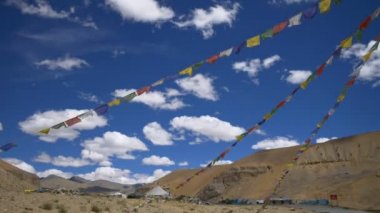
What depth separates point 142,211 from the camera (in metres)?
25.9

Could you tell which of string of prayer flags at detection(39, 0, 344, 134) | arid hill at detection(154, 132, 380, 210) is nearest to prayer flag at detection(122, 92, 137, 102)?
string of prayer flags at detection(39, 0, 344, 134)

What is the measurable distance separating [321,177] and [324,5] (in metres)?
105

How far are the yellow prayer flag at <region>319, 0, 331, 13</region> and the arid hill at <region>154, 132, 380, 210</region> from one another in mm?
66378

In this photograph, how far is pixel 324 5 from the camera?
8953mm

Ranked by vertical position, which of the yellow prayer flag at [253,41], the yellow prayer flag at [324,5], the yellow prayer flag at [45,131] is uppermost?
the yellow prayer flag at [324,5]

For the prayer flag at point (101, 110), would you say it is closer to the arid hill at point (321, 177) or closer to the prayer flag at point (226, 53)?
the prayer flag at point (226, 53)

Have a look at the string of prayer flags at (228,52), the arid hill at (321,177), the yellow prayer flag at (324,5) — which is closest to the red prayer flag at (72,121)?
the string of prayer flags at (228,52)

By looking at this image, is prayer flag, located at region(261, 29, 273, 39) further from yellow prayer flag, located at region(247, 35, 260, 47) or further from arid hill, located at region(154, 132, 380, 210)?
arid hill, located at region(154, 132, 380, 210)

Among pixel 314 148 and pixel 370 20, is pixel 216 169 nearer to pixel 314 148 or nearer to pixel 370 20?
pixel 314 148

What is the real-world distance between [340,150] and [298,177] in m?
26.5

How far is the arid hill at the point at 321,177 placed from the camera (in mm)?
84650

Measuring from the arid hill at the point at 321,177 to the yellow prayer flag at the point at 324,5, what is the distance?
218ft

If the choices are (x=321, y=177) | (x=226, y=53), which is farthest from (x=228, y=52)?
(x=321, y=177)

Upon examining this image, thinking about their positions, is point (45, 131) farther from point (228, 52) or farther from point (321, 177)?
point (321, 177)
